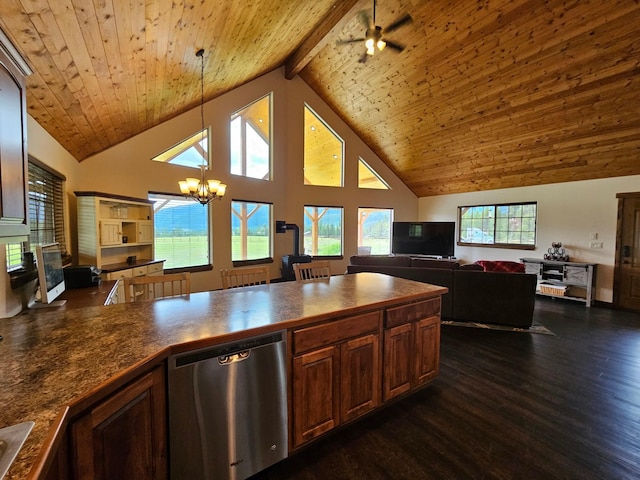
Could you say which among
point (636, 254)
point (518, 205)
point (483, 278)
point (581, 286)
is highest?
point (518, 205)

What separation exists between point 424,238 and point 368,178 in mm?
2335

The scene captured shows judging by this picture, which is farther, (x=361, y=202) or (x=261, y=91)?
(x=361, y=202)

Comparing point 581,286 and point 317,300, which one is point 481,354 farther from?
point 581,286

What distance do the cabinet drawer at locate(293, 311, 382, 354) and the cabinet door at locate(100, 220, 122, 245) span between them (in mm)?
3350

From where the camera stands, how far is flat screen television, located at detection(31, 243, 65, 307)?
171 cm

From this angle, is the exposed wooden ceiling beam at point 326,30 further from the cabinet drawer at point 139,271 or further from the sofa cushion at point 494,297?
the cabinet drawer at point 139,271

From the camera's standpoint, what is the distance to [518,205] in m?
6.42

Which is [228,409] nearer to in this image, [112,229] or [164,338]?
[164,338]

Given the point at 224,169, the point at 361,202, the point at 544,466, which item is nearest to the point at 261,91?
the point at 224,169

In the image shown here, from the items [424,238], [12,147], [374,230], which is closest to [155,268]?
[12,147]

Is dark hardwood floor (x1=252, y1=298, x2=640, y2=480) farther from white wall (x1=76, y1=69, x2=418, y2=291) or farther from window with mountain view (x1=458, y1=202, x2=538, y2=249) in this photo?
white wall (x1=76, y1=69, x2=418, y2=291)

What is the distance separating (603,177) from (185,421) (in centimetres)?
742

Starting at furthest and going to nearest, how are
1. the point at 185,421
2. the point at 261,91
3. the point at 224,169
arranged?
the point at 261,91
the point at 224,169
the point at 185,421

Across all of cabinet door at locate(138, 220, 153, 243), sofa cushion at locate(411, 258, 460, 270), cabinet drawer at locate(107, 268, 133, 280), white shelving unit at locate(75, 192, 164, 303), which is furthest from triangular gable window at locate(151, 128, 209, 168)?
sofa cushion at locate(411, 258, 460, 270)
